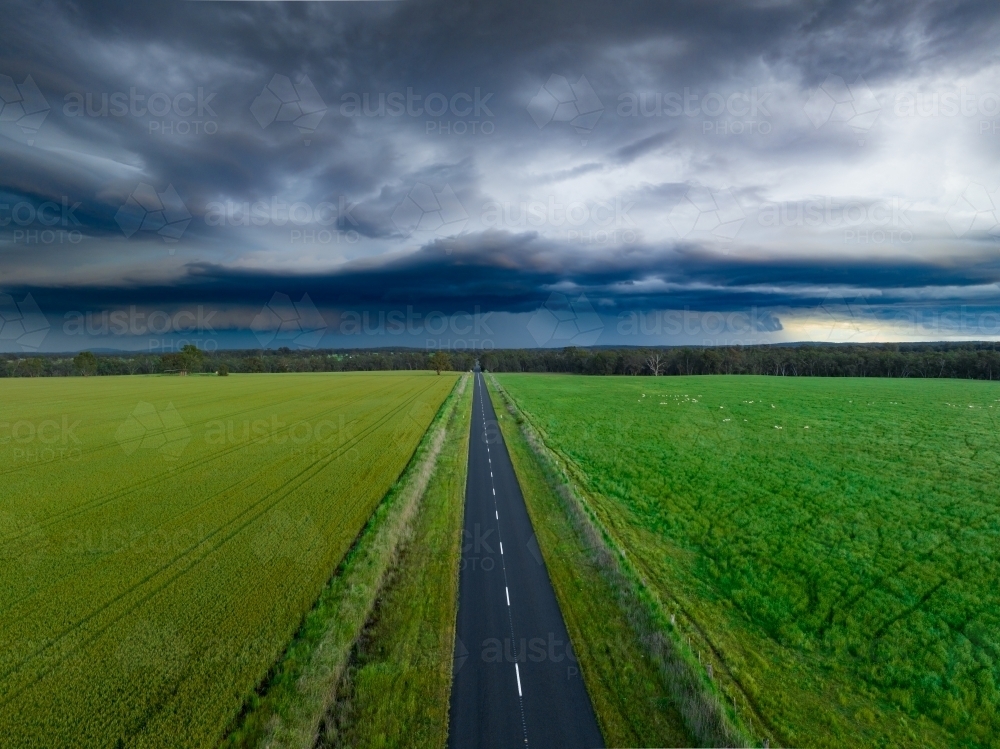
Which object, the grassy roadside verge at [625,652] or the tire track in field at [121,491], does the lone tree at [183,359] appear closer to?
the tire track in field at [121,491]

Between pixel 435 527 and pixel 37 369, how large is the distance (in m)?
261

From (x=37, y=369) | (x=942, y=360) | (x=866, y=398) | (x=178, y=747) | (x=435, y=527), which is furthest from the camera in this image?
(x=37, y=369)

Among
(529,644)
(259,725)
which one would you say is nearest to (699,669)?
(529,644)

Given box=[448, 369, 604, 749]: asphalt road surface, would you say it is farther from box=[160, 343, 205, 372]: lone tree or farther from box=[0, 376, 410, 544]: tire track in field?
box=[160, 343, 205, 372]: lone tree

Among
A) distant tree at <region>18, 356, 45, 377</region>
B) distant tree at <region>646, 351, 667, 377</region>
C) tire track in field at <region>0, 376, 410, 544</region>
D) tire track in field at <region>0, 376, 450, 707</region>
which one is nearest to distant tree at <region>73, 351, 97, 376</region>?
distant tree at <region>18, 356, 45, 377</region>

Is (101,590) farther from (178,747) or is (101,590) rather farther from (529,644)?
(529,644)

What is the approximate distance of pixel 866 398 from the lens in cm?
7338

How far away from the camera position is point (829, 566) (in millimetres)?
18328

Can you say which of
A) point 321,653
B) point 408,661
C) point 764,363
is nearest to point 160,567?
point 321,653

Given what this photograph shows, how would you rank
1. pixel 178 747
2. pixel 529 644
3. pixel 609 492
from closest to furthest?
1. pixel 178 747
2. pixel 529 644
3. pixel 609 492

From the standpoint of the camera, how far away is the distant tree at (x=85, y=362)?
617 ft

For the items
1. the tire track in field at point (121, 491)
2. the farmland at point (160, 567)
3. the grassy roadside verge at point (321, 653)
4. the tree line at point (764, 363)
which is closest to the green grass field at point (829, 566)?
the grassy roadside verge at point (321, 653)

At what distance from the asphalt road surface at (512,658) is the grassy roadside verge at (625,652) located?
0.49 m

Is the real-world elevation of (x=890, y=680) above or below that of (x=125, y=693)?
below
